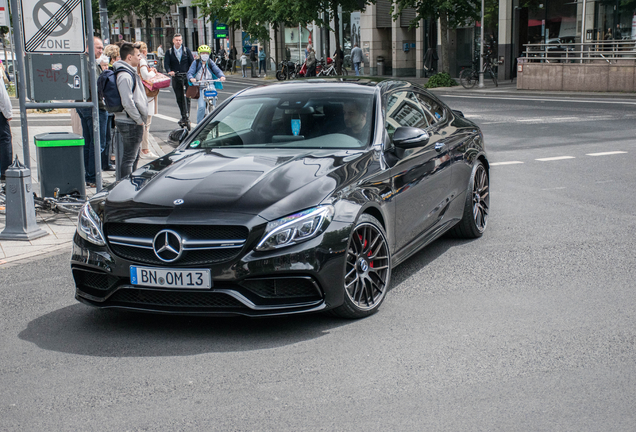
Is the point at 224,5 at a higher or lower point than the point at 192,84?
higher

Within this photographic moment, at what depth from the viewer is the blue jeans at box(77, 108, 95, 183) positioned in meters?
A: 10.6

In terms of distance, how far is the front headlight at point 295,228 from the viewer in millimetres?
4559

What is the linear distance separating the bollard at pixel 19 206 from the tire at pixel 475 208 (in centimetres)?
392

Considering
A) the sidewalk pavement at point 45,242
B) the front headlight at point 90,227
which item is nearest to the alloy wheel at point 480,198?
the front headlight at point 90,227

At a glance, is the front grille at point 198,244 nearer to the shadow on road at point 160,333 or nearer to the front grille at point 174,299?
the front grille at point 174,299

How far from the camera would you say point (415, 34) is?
44.0 meters

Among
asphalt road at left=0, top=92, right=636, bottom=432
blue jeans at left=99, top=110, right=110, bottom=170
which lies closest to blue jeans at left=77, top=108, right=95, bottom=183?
blue jeans at left=99, top=110, right=110, bottom=170

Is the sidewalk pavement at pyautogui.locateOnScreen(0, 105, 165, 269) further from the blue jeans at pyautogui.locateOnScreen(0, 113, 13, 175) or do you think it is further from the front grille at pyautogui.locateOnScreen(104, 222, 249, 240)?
the front grille at pyautogui.locateOnScreen(104, 222, 249, 240)

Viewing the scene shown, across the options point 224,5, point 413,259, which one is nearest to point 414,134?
point 413,259

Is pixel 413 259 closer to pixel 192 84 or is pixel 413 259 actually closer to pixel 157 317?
pixel 157 317

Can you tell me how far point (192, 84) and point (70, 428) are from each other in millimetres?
13587

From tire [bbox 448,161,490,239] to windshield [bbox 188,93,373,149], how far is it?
1.57m

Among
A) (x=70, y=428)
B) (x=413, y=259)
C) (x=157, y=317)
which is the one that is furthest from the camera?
(x=413, y=259)

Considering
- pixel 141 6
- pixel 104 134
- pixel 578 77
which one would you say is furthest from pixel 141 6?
pixel 104 134
